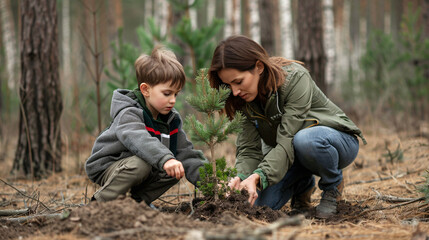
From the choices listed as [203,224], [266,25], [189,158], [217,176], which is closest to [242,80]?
[217,176]

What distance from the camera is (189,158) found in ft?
9.18

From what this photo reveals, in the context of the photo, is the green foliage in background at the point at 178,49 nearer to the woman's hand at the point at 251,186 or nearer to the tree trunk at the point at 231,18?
the woman's hand at the point at 251,186

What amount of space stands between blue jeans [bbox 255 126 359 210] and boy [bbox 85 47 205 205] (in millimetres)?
687

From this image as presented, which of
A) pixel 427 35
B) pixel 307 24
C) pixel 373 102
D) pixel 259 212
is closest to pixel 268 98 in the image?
pixel 259 212

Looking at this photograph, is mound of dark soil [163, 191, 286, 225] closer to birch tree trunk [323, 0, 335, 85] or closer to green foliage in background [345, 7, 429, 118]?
green foliage in background [345, 7, 429, 118]

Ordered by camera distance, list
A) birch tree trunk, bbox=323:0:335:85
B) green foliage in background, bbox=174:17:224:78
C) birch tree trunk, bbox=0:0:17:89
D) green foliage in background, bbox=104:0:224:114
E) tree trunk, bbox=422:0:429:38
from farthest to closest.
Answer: birch tree trunk, bbox=0:0:17:89, birch tree trunk, bbox=323:0:335:85, tree trunk, bbox=422:0:429:38, green foliage in background, bbox=174:17:224:78, green foliage in background, bbox=104:0:224:114

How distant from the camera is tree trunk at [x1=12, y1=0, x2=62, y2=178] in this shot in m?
4.01

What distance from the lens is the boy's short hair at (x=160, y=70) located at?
2439 millimetres

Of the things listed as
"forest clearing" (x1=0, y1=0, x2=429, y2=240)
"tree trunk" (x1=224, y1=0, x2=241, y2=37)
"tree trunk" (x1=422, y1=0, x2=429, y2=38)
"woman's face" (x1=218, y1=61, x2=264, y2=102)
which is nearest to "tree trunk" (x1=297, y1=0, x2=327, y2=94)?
"forest clearing" (x1=0, y1=0, x2=429, y2=240)

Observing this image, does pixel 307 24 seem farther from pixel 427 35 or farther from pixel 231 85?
pixel 231 85

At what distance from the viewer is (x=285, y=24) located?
10438 millimetres

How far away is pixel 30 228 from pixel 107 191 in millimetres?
474

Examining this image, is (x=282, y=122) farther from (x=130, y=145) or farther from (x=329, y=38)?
(x=329, y=38)

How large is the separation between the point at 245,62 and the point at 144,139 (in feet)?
2.58
